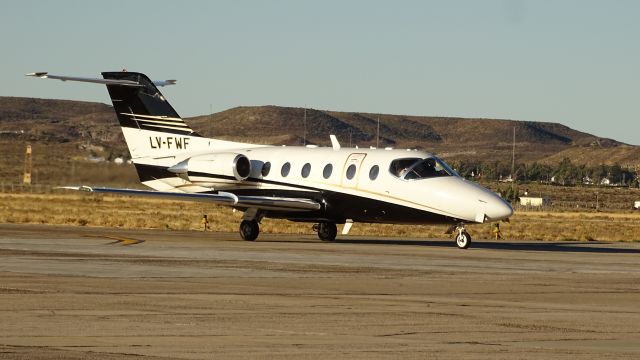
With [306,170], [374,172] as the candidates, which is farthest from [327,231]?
[374,172]

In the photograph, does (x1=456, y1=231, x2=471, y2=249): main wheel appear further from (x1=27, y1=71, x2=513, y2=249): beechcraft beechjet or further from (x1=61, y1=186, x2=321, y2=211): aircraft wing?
(x1=61, y1=186, x2=321, y2=211): aircraft wing

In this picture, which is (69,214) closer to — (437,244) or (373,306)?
(437,244)

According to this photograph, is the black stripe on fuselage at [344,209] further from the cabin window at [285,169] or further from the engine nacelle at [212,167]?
the cabin window at [285,169]

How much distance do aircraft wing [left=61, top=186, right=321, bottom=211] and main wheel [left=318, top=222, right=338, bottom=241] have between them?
6.20ft

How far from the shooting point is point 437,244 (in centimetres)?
3662

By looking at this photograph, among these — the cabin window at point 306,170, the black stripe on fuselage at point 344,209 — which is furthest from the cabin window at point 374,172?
the cabin window at point 306,170

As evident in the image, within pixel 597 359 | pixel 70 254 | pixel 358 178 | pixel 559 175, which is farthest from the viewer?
pixel 559 175

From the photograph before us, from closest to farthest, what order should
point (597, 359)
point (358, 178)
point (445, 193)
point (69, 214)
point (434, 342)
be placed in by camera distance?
point (597, 359) → point (434, 342) → point (445, 193) → point (358, 178) → point (69, 214)

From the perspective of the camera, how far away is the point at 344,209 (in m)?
35.8

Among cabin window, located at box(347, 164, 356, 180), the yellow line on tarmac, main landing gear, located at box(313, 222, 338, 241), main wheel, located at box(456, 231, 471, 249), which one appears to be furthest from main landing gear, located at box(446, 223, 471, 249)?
the yellow line on tarmac

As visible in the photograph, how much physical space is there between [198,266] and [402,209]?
10641mm

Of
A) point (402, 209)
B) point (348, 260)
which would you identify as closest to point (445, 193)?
point (402, 209)

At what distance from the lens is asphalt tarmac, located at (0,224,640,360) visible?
43.8ft

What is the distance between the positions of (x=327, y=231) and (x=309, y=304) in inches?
807
